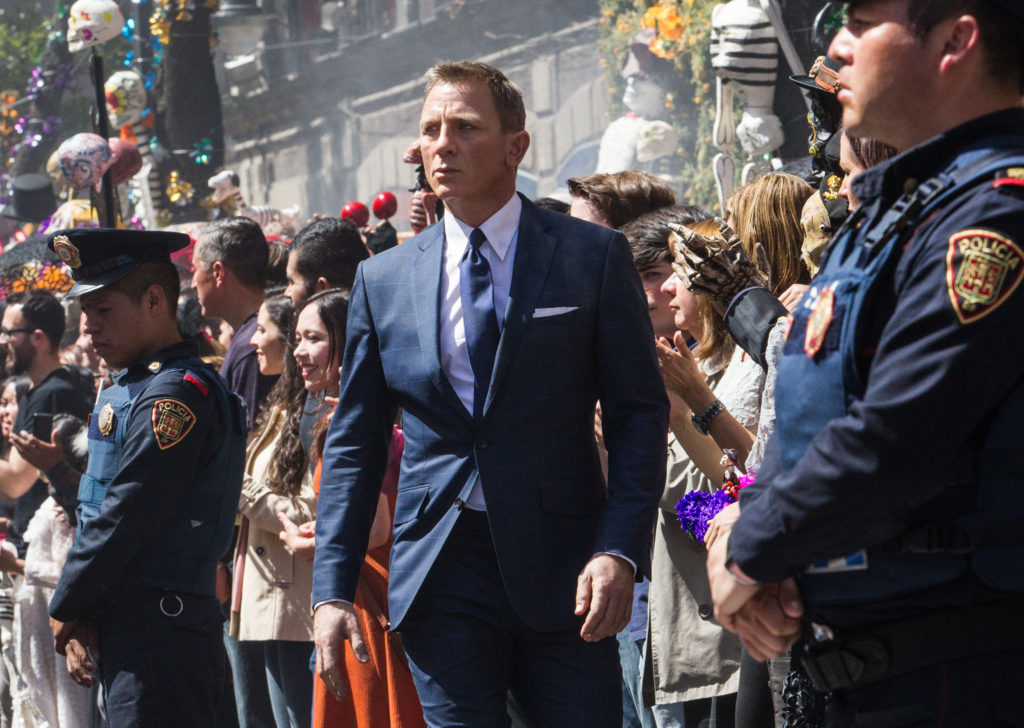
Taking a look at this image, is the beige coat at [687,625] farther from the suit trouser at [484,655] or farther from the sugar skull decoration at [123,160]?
the sugar skull decoration at [123,160]

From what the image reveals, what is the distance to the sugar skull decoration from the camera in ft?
38.8

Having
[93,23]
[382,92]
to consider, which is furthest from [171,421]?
[382,92]

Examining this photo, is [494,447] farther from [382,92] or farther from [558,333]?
[382,92]

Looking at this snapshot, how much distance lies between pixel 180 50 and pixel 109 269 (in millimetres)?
11168

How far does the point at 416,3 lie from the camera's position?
2191cm

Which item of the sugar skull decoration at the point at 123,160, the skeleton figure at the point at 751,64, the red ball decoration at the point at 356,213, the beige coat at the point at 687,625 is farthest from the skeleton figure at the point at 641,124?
the beige coat at the point at 687,625

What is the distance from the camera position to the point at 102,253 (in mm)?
4527

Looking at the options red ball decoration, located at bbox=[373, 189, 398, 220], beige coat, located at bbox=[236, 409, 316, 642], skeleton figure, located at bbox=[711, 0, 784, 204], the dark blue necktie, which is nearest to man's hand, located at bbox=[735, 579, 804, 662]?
the dark blue necktie

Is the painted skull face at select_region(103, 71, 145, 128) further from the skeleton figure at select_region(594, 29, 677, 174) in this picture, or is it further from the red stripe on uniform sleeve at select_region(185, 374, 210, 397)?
the red stripe on uniform sleeve at select_region(185, 374, 210, 397)

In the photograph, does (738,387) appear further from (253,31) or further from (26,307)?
(253,31)

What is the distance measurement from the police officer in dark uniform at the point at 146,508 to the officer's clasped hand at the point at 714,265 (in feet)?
5.95

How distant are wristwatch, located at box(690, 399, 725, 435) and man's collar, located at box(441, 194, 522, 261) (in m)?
0.73

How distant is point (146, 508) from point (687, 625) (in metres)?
1.69

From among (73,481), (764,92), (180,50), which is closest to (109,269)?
(73,481)
